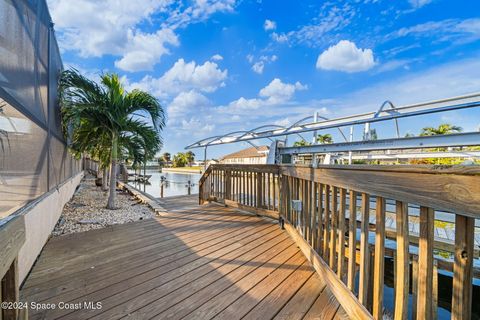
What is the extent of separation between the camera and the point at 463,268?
30.5 inches

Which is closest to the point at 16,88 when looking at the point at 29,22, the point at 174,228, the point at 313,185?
the point at 29,22

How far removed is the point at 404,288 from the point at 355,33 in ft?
32.4

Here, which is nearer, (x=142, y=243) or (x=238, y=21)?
(x=142, y=243)

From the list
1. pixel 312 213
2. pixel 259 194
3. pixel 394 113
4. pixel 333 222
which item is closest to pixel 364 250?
pixel 333 222

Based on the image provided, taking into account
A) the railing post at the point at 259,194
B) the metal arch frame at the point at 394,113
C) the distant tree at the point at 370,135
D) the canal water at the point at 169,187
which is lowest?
the canal water at the point at 169,187

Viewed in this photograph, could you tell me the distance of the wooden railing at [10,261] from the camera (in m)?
0.72

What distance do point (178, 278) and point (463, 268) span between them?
6.51 ft

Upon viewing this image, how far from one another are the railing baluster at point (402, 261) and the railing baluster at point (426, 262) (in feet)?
0.38

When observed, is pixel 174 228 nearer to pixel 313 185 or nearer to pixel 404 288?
pixel 313 185

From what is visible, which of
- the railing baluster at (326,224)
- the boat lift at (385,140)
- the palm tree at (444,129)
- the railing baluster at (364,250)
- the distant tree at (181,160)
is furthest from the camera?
the distant tree at (181,160)

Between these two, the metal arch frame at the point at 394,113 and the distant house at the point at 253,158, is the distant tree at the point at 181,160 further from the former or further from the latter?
the metal arch frame at the point at 394,113

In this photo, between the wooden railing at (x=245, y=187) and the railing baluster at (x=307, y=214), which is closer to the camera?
the railing baluster at (x=307, y=214)

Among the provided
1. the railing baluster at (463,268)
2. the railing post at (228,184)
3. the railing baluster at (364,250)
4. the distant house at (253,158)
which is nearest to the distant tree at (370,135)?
the distant house at (253,158)

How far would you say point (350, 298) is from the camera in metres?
1.51
